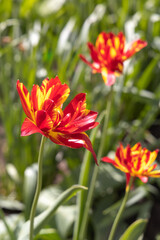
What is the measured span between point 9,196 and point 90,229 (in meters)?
0.47

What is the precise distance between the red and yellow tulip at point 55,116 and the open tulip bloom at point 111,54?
34 cm

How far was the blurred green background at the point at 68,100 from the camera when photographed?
142 cm

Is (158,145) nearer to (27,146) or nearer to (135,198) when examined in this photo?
(135,198)

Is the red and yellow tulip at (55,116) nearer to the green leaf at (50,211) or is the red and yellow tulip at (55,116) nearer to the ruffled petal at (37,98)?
the ruffled petal at (37,98)

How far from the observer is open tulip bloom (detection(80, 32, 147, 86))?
982 millimetres

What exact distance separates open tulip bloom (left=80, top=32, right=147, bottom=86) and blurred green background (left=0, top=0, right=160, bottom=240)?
38 cm

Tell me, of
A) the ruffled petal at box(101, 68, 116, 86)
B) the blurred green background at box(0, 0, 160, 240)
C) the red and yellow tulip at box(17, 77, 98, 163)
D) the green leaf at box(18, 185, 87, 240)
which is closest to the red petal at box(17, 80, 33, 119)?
the red and yellow tulip at box(17, 77, 98, 163)

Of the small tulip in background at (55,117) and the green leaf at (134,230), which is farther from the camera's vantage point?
the green leaf at (134,230)

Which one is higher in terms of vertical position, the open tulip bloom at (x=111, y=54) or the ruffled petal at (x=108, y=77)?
the open tulip bloom at (x=111, y=54)

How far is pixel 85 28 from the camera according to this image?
5.28 feet

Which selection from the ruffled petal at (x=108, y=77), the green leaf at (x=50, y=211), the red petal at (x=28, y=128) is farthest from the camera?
the ruffled petal at (x=108, y=77)

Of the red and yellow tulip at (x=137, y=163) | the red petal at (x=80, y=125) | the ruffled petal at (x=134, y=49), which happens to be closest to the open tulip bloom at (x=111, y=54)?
the ruffled petal at (x=134, y=49)

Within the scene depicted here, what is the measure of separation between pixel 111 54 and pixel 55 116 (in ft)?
1.42

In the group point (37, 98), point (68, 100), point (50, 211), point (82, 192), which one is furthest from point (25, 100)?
point (68, 100)
